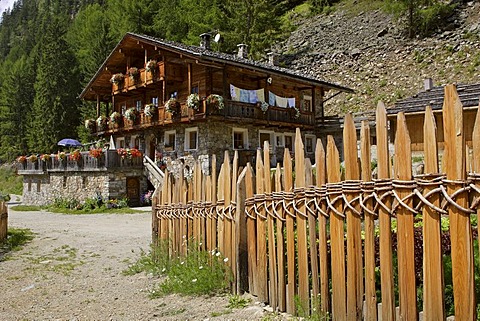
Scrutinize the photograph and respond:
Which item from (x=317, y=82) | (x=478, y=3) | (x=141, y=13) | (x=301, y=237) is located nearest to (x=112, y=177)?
(x=317, y=82)

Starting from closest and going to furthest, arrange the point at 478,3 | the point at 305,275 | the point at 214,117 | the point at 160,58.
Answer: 1. the point at 305,275
2. the point at 214,117
3. the point at 160,58
4. the point at 478,3

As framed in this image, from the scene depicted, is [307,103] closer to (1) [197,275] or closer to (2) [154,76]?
(2) [154,76]

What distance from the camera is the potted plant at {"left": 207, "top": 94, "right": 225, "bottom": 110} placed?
21.8 meters

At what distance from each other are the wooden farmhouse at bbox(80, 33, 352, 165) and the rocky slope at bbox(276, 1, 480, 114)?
35.1ft

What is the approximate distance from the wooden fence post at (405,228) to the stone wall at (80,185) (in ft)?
70.6

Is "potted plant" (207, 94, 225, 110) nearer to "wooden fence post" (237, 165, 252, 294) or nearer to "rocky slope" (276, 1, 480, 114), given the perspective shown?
"wooden fence post" (237, 165, 252, 294)

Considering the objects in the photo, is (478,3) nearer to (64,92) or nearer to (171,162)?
(171,162)

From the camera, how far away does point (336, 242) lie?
3188 mm

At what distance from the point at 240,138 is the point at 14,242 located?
Result: 15614 millimetres

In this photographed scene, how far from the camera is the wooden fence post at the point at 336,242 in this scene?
122 inches

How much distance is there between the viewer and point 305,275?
353 centimetres

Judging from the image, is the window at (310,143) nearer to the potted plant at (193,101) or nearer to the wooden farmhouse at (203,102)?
the wooden farmhouse at (203,102)

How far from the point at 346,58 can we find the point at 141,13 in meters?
24.4

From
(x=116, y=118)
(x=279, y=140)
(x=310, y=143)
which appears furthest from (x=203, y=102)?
(x=310, y=143)
